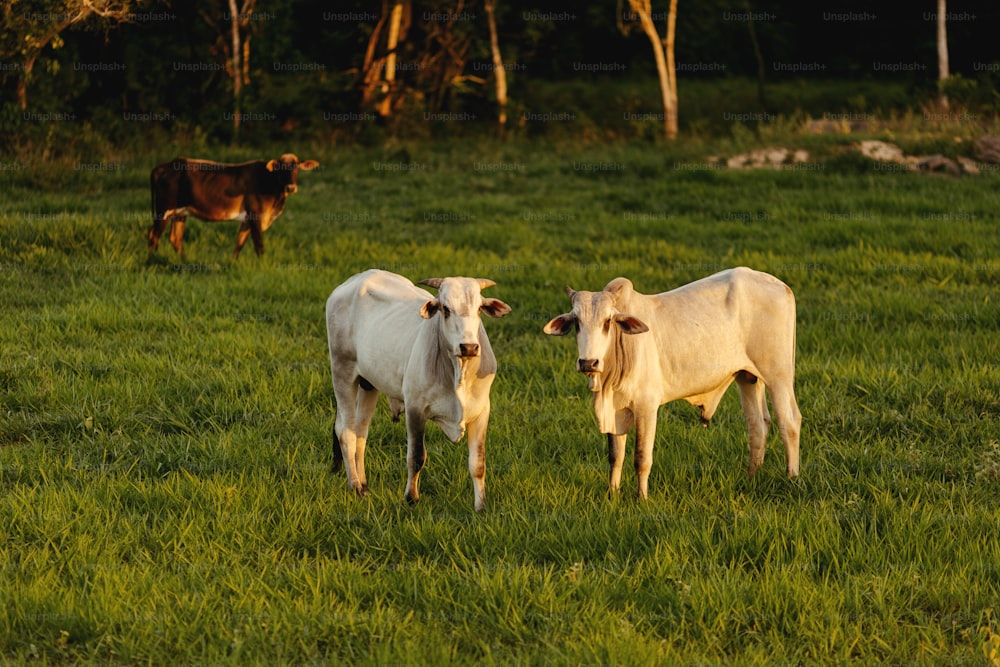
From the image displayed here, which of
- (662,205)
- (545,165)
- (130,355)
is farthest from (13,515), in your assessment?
(545,165)

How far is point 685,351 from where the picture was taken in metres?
6.59

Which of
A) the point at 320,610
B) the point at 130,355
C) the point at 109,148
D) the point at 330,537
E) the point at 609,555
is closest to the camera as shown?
the point at 320,610

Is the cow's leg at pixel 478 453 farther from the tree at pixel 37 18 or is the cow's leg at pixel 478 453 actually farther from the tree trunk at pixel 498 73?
the tree trunk at pixel 498 73

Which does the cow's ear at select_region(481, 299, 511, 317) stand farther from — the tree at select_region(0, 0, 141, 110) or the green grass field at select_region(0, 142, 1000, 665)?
the tree at select_region(0, 0, 141, 110)

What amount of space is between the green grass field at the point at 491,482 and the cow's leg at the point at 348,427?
0.50ft

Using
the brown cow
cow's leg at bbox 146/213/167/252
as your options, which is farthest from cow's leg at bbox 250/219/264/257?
cow's leg at bbox 146/213/167/252

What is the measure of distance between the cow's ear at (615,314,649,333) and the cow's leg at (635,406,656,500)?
0.59m

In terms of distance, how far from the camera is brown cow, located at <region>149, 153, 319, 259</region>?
13.4 meters

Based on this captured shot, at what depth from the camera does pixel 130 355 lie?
934 centimetres

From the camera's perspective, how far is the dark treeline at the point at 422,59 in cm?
2395

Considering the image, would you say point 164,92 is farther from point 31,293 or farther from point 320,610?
point 320,610

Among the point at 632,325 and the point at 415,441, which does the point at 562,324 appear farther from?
the point at 415,441

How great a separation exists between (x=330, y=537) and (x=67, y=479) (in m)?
2.00

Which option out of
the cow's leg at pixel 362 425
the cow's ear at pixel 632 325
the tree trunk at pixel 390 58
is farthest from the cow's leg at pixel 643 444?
the tree trunk at pixel 390 58
